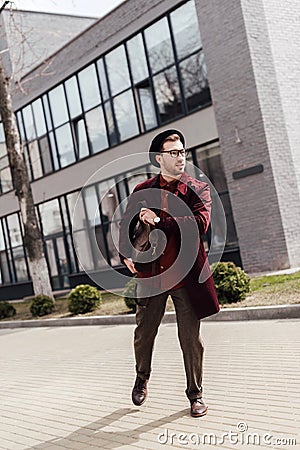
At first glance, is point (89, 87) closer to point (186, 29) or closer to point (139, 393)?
point (186, 29)

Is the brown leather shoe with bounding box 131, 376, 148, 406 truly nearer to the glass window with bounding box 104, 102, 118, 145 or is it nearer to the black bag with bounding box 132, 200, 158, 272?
the black bag with bounding box 132, 200, 158, 272

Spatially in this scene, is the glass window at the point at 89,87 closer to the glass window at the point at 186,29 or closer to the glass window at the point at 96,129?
the glass window at the point at 96,129

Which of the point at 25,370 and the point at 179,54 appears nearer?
the point at 25,370

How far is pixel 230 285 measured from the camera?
1173cm

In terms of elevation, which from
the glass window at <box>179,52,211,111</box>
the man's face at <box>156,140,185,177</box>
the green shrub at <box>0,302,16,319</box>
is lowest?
the green shrub at <box>0,302,16,319</box>

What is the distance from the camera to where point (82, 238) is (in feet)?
78.6

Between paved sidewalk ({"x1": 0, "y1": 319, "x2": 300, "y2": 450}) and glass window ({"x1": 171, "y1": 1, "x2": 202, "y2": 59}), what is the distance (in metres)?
10.5

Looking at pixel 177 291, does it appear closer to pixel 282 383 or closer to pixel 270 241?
pixel 282 383

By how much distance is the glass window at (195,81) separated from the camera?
60.4ft

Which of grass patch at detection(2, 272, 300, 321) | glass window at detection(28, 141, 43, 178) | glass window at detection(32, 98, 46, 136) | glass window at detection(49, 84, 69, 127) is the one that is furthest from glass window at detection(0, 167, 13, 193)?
grass patch at detection(2, 272, 300, 321)

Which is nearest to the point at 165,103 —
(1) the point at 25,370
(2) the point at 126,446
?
(1) the point at 25,370

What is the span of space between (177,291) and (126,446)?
1218mm

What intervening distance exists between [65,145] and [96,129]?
2501 mm

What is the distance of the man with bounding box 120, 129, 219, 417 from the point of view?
5031 millimetres
